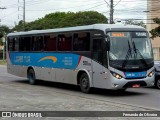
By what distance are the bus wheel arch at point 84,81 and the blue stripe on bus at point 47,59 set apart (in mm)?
509

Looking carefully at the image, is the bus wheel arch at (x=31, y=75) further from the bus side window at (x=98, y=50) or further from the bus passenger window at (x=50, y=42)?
the bus side window at (x=98, y=50)

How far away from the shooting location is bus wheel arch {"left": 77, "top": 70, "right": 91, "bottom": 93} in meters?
17.0

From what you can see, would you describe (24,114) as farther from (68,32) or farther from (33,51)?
(33,51)

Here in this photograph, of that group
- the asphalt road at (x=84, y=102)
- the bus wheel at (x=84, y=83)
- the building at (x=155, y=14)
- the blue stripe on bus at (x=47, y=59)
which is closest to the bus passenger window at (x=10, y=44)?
the blue stripe on bus at (x=47, y=59)

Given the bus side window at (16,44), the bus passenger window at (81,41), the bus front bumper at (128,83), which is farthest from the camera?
the bus side window at (16,44)

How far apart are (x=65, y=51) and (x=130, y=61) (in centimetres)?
389

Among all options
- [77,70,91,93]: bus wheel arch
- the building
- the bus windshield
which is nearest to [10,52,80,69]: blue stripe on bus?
[77,70,91,93]: bus wheel arch

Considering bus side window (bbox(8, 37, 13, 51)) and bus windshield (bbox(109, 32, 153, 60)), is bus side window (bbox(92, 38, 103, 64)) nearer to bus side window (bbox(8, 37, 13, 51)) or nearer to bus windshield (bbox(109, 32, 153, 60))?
bus windshield (bbox(109, 32, 153, 60))

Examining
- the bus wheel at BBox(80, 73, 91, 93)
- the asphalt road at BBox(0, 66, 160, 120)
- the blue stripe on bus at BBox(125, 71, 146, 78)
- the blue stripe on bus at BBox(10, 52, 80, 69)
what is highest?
the blue stripe on bus at BBox(10, 52, 80, 69)

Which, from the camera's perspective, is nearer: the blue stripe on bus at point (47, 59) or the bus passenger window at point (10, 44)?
the blue stripe on bus at point (47, 59)

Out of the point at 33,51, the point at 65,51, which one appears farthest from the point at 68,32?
the point at 33,51

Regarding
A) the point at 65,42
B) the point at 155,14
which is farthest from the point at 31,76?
the point at 155,14

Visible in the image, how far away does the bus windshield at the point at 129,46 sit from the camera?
15.9 meters

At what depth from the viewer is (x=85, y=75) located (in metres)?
17.3
